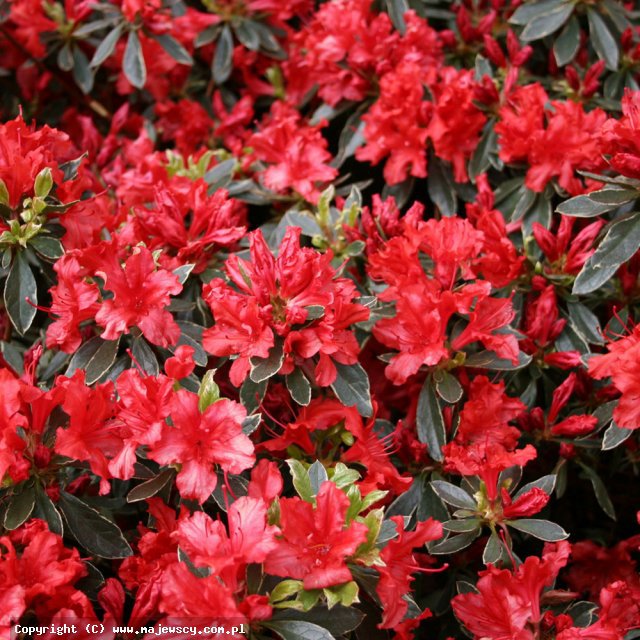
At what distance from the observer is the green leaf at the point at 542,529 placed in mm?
1392

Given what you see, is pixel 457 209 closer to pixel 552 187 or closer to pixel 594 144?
pixel 552 187

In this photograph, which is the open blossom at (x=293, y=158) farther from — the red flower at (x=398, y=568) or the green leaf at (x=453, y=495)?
the red flower at (x=398, y=568)

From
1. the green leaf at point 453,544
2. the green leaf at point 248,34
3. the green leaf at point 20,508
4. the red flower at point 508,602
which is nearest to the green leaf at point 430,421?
the green leaf at point 453,544

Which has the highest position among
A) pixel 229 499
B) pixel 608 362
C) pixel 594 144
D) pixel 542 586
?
pixel 594 144

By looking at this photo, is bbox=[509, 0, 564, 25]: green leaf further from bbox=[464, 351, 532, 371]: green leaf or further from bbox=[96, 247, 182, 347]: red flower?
bbox=[96, 247, 182, 347]: red flower

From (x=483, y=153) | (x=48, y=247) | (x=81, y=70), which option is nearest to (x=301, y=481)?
(x=48, y=247)

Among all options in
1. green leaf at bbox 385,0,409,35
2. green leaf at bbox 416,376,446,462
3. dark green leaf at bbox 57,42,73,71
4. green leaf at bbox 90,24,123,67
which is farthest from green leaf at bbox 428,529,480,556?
dark green leaf at bbox 57,42,73,71

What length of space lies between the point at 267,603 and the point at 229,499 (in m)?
0.23

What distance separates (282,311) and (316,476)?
29 cm

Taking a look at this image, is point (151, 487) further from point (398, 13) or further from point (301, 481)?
point (398, 13)

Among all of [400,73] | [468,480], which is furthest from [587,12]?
[468,480]

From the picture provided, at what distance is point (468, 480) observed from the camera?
151 centimetres

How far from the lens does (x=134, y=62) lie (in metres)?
2.21

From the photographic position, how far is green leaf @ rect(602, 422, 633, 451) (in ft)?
4.91
